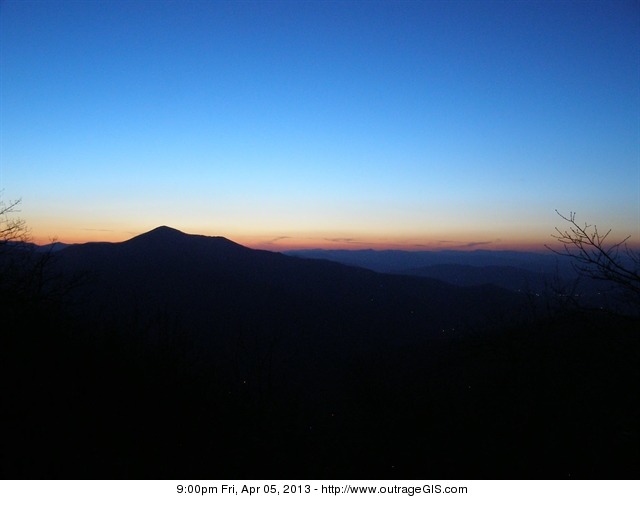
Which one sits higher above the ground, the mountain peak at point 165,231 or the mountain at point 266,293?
the mountain peak at point 165,231

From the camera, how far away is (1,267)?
46.7 feet

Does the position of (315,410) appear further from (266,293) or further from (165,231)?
(165,231)

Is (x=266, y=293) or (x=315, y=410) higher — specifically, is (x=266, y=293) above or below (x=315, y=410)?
above

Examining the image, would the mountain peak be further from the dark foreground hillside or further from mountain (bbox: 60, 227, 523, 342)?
the dark foreground hillside

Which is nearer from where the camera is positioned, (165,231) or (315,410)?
(315,410)

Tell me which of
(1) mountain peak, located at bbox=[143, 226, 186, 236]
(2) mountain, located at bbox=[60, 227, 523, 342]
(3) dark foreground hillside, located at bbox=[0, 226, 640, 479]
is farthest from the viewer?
(1) mountain peak, located at bbox=[143, 226, 186, 236]

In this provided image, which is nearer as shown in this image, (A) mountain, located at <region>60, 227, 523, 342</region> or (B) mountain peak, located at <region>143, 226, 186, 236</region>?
(A) mountain, located at <region>60, 227, 523, 342</region>

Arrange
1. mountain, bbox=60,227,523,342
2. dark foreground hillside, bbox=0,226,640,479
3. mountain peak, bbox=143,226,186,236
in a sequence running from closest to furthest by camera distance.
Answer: dark foreground hillside, bbox=0,226,640,479
mountain, bbox=60,227,523,342
mountain peak, bbox=143,226,186,236

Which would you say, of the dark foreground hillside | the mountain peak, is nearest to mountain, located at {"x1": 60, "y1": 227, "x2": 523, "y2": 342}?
the mountain peak

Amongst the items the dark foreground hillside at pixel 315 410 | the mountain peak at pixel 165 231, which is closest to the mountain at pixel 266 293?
the mountain peak at pixel 165 231

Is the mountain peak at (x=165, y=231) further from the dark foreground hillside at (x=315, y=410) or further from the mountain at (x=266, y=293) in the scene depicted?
the dark foreground hillside at (x=315, y=410)

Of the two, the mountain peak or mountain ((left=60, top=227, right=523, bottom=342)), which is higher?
the mountain peak

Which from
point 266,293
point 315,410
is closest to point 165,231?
point 266,293

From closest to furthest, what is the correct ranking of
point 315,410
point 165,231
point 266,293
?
point 315,410 → point 266,293 → point 165,231
